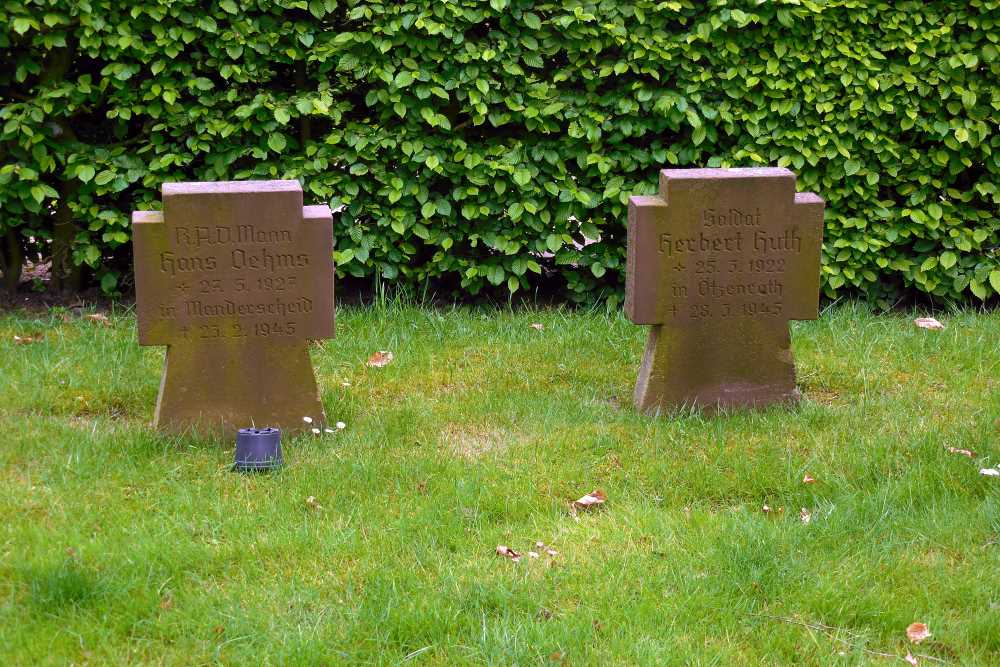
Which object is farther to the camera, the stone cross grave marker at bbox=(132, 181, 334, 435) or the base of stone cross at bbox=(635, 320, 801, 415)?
the base of stone cross at bbox=(635, 320, 801, 415)

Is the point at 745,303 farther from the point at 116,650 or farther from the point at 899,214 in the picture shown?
the point at 116,650

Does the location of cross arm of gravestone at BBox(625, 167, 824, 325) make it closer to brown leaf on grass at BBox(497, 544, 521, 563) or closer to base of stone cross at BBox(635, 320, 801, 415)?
base of stone cross at BBox(635, 320, 801, 415)

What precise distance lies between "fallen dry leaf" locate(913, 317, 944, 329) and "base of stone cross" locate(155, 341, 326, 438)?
3.48m

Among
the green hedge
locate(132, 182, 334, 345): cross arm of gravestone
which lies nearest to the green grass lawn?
locate(132, 182, 334, 345): cross arm of gravestone

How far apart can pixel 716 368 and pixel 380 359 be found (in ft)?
5.57

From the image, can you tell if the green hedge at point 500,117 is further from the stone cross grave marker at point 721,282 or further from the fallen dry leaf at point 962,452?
the fallen dry leaf at point 962,452

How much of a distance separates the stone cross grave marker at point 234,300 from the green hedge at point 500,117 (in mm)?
1734

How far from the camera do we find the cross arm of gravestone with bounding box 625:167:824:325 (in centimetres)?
522

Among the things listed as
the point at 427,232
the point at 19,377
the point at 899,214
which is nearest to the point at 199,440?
the point at 19,377

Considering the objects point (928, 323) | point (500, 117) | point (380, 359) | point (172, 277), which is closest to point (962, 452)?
point (928, 323)

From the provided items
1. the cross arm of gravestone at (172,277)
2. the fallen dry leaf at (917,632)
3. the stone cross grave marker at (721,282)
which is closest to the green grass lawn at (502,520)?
the fallen dry leaf at (917,632)

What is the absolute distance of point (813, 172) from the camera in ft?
22.7

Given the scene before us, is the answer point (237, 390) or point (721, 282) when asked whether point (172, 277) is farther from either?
point (721, 282)

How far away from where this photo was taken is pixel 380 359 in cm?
613
